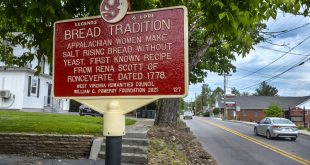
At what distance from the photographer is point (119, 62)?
349 cm

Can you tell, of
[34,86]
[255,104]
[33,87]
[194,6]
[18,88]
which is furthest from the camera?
[255,104]

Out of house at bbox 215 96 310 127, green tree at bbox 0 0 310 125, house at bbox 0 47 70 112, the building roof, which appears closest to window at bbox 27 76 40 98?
house at bbox 0 47 70 112

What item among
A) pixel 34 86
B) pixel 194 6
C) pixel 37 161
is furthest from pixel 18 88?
pixel 194 6

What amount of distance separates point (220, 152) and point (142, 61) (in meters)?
17.2

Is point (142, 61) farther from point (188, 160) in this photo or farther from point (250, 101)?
point (250, 101)

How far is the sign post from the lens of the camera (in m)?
3.30

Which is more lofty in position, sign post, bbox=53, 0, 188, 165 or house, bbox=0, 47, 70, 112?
house, bbox=0, 47, 70, 112

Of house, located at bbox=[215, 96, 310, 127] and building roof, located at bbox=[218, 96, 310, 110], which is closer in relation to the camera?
house, located at bbox=[215, 96, 310, 127]

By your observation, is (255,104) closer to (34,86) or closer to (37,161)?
(34,86)

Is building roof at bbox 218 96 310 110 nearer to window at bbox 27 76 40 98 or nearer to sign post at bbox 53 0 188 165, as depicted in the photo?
window at bbox 27 76 40 98

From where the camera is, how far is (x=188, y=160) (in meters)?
12.0

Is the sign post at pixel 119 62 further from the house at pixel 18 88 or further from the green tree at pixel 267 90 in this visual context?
the green tree at pixel 267 90

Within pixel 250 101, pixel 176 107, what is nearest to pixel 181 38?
pixel 176 107

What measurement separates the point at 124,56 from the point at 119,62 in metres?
0.07
